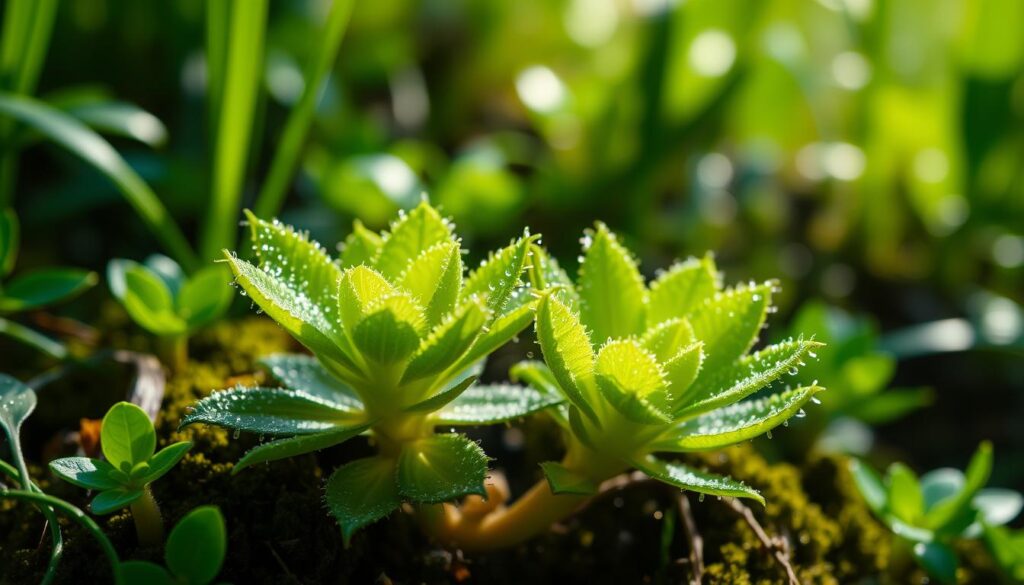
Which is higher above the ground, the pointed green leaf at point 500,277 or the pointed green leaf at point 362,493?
the pointed green leaf at point 500,277

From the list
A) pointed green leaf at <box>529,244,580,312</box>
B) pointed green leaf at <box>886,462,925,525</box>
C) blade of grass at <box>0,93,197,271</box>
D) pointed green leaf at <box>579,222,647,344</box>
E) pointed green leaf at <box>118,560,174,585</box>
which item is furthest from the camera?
blade of grass at <box>0,93,197,271</box>

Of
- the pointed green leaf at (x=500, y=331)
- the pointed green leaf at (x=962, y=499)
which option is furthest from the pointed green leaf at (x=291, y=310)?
the pointed green leaf at (x=962, y=499)

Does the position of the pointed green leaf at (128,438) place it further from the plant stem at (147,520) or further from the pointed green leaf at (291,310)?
the pointed green leaf at (291,310)

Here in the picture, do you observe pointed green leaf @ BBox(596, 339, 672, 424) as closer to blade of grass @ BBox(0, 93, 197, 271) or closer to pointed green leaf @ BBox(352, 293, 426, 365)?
pointed green leaf @ BBox(352, 293, 426, 365)

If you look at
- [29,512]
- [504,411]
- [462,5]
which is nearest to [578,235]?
[462,5]

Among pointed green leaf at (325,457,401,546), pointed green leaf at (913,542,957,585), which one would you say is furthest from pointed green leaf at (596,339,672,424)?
pointed green leaf at (913,542,957,585)
